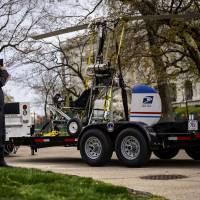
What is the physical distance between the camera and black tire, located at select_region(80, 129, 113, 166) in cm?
1512

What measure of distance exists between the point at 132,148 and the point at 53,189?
6.29 meters

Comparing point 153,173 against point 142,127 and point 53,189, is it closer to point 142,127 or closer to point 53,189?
point 142,127

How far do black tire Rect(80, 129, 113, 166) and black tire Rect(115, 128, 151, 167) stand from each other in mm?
295

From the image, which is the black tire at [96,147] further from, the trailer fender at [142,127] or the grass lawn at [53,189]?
the grass lawn at [53,189]

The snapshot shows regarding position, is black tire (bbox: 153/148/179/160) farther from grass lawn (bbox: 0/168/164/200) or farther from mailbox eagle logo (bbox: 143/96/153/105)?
grass lawn (bbox: 0/168/164/200)

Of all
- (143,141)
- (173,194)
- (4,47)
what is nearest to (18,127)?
(143,141)

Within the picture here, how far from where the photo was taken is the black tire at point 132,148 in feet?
47.6

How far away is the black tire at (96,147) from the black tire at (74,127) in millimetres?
412

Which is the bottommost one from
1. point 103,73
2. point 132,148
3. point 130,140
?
point 132,148

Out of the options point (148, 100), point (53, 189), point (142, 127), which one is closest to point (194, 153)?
point (148, 100)

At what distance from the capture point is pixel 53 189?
8.67m

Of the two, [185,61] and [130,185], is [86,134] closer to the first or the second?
[130,185]

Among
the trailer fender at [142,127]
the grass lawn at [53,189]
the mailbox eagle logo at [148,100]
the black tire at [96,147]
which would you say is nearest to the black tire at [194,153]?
the mailbox eagle logo at [148,100]

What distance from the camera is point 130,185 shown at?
1067 cm
